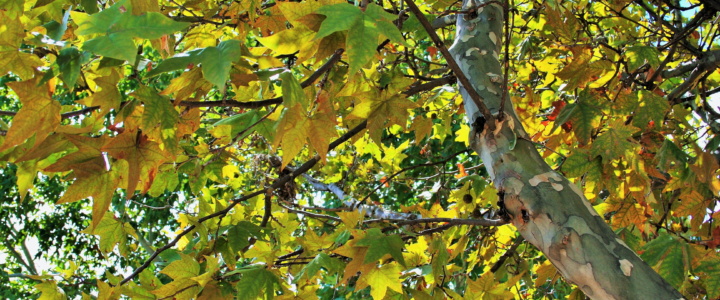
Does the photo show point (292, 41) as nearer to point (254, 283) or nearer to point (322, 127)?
point (322, 127)

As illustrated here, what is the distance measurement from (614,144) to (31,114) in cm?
161

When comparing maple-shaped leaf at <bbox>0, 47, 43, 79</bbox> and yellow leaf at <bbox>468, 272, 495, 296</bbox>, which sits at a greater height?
maple-shaped leaf at <bbox>0, 47, 43, 79</bbox>

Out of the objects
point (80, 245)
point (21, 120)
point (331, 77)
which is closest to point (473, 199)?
point (331, 77)

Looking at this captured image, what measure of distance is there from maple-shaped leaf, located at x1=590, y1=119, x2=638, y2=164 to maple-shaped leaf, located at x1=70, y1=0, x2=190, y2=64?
1.38 metres

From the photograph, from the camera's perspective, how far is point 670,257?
1827 millimetres

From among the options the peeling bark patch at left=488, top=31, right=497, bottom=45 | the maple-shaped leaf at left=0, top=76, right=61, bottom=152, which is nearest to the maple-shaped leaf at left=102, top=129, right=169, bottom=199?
the maple-shaped leaf at left=0, top=76, right=61, bottom=152

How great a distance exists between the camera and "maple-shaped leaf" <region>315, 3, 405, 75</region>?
1.04 metres

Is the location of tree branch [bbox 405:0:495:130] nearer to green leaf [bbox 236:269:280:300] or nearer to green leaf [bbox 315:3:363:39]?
green leaf [bbox 315:3:363:39]

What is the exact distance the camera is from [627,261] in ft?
4.28

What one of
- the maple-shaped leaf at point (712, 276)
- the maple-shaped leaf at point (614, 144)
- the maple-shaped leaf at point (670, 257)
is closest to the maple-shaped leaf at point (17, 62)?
the maple-shaped leaf at point (614, 144)

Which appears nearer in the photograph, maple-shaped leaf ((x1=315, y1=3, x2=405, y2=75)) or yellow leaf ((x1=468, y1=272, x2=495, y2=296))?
maple-shaped leaf ((x1=315, y1=3, x2=405, y2=75))

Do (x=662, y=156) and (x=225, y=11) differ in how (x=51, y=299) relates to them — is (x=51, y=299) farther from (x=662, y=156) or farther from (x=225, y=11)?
(x=662, y=156)

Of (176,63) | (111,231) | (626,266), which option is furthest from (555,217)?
(111,231)

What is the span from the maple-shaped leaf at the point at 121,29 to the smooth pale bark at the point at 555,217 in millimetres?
843
